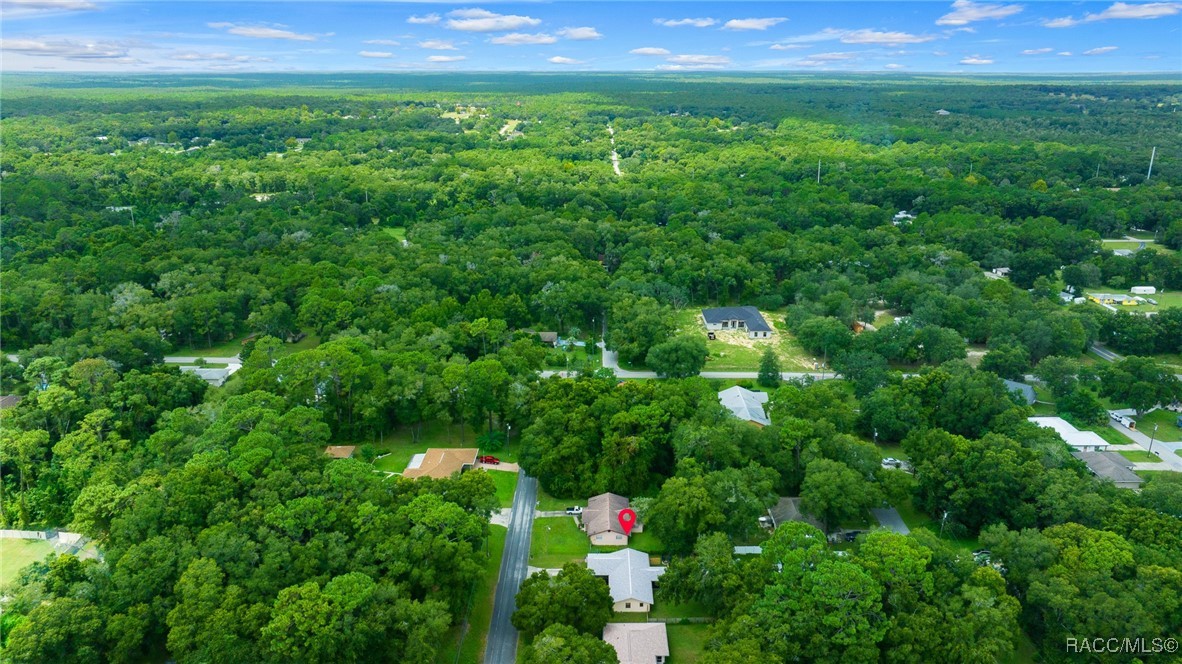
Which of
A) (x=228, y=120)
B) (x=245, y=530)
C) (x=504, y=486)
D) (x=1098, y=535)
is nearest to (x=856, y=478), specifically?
(x=1098, y=535)

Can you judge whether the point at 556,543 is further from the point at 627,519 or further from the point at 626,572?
the point at 626,572

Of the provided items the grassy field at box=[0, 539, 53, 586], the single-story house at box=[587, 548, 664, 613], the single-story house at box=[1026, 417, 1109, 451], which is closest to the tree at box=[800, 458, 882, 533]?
the single-story house at box=[587, 548, 664, 613]

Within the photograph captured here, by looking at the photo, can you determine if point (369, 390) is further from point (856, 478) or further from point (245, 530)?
point (856, 478)

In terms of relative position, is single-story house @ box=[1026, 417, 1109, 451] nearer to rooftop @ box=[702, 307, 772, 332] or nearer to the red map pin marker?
rooftop @ box=[702, 307, 772, 332]

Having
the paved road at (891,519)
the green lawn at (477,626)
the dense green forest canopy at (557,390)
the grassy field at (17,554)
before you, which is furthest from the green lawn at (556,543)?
the grassy field at (17,554)

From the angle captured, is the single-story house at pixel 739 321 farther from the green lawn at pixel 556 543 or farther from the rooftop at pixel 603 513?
the green lawn at pixel 556 543

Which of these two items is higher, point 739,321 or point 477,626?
point 739,321

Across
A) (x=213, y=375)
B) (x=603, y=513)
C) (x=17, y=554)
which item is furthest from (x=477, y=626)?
(x=213, y=375)
